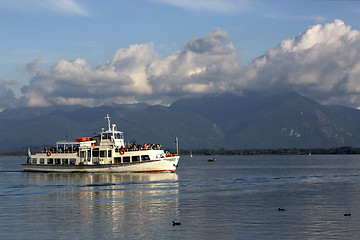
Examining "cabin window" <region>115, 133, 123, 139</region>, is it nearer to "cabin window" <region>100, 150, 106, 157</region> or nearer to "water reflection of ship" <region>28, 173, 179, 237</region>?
"cabin window" <region>100, 150, 106, 157</region>

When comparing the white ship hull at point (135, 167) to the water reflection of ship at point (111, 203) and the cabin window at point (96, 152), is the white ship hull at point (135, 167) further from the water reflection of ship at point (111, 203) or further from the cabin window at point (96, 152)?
the water reflection of ship at point (111, 203)

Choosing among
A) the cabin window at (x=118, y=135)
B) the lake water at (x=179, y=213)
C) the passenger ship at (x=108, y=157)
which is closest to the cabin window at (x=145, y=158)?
the passenger ship at (x=108, y=157)

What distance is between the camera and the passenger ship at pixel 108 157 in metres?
120

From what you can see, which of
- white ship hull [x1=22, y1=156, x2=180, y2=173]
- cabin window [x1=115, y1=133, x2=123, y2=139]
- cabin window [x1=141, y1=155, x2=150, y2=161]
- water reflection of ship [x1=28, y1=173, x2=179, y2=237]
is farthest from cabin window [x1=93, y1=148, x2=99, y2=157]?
water reflection of ship [x1=28, y1=173, x2=179, y2=237]

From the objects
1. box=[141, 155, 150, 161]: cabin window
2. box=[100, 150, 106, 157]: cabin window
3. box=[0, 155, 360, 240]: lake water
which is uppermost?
box=[100, 150, 106, 157]: cabin window

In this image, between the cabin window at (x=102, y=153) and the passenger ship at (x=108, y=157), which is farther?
the cabin window at (x=102, y=153)

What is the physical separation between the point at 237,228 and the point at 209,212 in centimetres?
996

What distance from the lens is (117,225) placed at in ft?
157

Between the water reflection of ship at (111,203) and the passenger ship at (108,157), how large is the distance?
834 inches

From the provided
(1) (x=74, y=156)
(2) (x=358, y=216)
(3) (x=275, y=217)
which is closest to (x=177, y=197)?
(3) (x=275, y=217)

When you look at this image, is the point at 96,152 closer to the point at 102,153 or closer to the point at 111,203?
the point at 102,153

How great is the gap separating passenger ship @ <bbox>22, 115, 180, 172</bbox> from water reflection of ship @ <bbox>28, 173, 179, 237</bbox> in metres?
21.2

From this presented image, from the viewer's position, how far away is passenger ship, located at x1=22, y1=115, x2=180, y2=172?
120m

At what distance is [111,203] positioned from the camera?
213 ft
